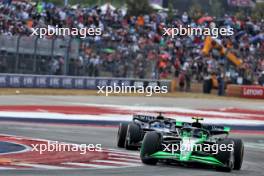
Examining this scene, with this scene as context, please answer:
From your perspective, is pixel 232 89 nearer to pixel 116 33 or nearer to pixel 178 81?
pixel 178 81

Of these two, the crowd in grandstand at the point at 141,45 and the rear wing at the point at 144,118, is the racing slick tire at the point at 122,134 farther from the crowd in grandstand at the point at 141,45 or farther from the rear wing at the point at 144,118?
the crowd in grandstand at the point at 141,45

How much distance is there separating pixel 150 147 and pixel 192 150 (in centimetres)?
64

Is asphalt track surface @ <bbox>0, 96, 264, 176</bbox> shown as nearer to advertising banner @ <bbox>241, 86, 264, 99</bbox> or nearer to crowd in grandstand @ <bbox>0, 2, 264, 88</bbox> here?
crowd in grandstand @ <bbox>0, 2, 264, 88</bbox>

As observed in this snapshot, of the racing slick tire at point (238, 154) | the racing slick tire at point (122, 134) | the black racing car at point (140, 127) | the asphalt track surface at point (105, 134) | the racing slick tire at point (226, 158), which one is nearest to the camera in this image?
the asphalt track surface at point (105, 134)

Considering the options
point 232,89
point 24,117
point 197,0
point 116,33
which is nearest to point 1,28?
point 116,33

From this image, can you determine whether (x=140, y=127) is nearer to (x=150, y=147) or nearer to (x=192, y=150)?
(x=150, y=147)

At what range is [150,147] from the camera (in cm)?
1238

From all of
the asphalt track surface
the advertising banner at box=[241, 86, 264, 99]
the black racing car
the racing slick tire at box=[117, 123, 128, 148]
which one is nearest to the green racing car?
the asphalt track surface

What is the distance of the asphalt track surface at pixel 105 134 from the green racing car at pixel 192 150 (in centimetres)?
15

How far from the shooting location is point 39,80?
36312 mm

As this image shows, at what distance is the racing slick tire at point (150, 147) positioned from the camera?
40.6 feet

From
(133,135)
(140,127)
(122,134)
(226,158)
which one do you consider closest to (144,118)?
(140,127)

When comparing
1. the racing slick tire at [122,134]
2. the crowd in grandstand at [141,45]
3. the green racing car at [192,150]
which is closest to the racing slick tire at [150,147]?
the green racing car at [192,150]

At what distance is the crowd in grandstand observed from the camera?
36.9m
